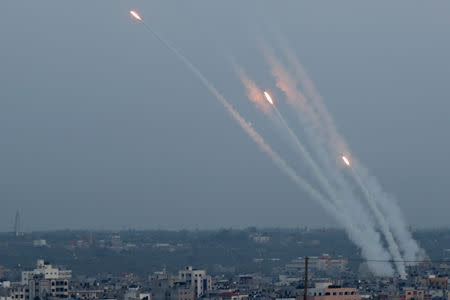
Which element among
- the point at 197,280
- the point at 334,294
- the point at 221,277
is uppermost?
the point at 221,277

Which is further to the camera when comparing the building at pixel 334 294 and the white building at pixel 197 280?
the white building at pixel 197 280

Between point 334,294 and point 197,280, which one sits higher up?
point 197,280

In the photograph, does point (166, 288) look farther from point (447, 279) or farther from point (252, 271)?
point (252, 271)

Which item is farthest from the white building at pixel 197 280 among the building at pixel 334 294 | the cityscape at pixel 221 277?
the building at pixel 334 294

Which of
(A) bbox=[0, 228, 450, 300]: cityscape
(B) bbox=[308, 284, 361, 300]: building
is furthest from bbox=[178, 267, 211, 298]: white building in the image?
(B) bbox=[308, 284, 361, 300]: building

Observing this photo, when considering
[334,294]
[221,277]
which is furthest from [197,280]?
[221,277]

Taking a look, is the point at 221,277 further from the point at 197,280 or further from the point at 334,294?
the point at 334,294

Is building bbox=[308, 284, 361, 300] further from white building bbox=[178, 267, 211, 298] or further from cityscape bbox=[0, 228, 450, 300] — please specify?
white building bbox=[178, 267, 211, 298]

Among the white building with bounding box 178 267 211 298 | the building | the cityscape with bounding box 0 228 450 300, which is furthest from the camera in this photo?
the white building with bounding box 178 267 211 298

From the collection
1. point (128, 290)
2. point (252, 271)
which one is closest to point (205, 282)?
point (128, 290)

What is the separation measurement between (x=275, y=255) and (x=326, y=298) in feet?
381

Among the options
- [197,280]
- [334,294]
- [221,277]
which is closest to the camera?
[334,294]

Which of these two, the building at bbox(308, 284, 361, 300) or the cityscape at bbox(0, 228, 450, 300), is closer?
the building at bbox(308, 284, 361, 300)

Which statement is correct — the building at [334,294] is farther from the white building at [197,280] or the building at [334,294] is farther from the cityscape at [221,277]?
the white building at [197,280]
